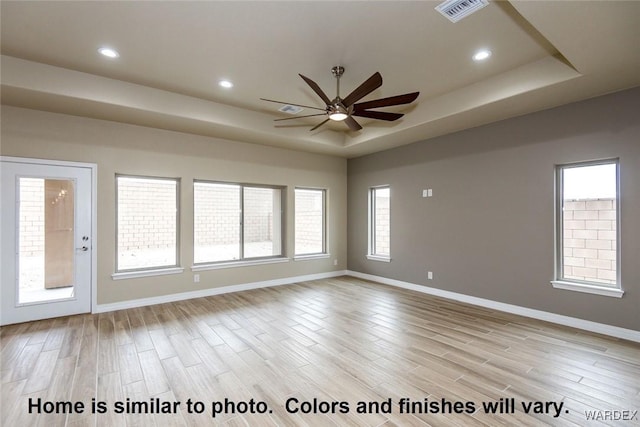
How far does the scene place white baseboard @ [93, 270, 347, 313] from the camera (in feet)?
14.8

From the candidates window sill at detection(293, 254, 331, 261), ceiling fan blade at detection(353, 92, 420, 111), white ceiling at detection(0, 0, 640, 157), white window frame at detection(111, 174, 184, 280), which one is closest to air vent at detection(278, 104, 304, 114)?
white ceiling at detection(0, 0, 640, 157)

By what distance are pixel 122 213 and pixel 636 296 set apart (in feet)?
22.6

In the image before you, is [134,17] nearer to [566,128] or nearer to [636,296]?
[566,128]

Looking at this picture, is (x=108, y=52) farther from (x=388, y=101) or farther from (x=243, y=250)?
(x=243, y=250)

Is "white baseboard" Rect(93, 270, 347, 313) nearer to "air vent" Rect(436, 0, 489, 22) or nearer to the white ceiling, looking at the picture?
the white ceiling

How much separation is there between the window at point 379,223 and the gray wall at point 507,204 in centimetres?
22

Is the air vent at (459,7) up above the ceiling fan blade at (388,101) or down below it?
above

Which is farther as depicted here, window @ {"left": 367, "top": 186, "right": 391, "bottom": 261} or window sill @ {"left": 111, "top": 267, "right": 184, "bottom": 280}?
window @ {"left": 367, "top": 186, "right": 391, "bottom": 261}

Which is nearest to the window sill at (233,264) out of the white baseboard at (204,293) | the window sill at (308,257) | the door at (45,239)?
the window sill at (308,257)

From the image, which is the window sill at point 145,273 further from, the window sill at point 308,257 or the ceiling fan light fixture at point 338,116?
the ceiling fan light fixture at point 338,116

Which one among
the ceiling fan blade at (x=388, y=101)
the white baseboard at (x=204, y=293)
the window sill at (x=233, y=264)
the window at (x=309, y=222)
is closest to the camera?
the ceiling fan blade at (x=388, y=101)

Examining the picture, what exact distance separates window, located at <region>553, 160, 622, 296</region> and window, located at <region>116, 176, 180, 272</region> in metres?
5.84

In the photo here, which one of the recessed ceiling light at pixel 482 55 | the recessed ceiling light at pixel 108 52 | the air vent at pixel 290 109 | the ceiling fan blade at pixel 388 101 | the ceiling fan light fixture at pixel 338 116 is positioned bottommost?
the ceiling fan light fixture at pixel 338 116

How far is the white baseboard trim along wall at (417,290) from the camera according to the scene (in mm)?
3555
